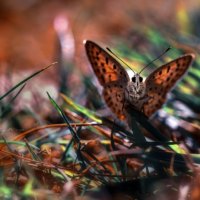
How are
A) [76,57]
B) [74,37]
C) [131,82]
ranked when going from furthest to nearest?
1. [74,37]
2. [76,57]
3. [131,82]

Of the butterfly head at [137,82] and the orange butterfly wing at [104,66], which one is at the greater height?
the orange butterfly wing at [104,66]

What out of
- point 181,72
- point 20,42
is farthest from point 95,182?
point 20,42

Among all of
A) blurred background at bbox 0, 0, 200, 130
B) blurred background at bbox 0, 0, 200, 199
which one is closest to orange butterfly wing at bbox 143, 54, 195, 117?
blurred background at bbox 0, 0, 200, 199

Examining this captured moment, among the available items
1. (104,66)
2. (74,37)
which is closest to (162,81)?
(104,66)

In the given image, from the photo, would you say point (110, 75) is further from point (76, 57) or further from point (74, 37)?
point (74, 37)

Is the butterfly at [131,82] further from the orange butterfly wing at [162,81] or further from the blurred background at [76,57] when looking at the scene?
the blurred background at [76,57]

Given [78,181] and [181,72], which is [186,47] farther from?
[78,181]

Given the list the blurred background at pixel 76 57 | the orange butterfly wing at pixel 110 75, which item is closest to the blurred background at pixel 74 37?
the blurred background at pixel 76 57
